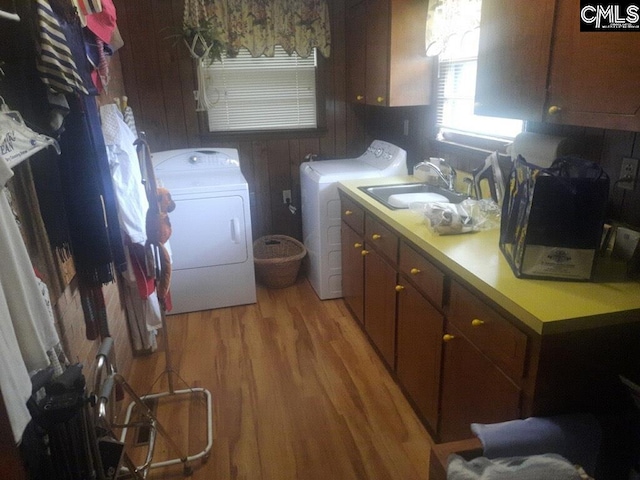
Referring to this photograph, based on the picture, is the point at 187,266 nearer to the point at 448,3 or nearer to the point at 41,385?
the point at 41,385

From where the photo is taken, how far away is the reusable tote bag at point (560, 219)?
126 cm

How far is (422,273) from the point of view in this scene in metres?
1.81

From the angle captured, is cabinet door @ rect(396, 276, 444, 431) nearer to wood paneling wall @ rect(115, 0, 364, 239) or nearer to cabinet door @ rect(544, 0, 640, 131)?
cabinet door @ rect(544, 0, 640, 131)

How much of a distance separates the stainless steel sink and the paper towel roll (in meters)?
0.53

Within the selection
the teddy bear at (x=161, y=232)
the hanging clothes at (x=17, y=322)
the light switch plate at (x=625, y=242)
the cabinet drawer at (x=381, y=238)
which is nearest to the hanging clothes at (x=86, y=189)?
the teddy bear at (x=161, y=232)

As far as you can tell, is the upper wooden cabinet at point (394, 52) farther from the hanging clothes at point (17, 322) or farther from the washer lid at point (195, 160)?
the hanging clothes at point (17, 322)

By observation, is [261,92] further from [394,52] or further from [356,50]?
[394,52]

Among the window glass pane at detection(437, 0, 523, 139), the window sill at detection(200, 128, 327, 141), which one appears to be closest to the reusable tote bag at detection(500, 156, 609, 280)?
the window glass pane at detection(437, 0, 523, 139)

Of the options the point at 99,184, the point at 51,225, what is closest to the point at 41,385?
the point at 51,225

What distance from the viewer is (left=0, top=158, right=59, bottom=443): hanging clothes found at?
36.3 inches

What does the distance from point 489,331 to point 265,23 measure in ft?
9.23

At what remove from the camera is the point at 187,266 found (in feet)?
9.90

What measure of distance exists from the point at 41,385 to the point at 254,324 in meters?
1.88

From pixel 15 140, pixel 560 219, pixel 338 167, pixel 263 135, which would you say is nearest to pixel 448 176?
pixel 338 167
